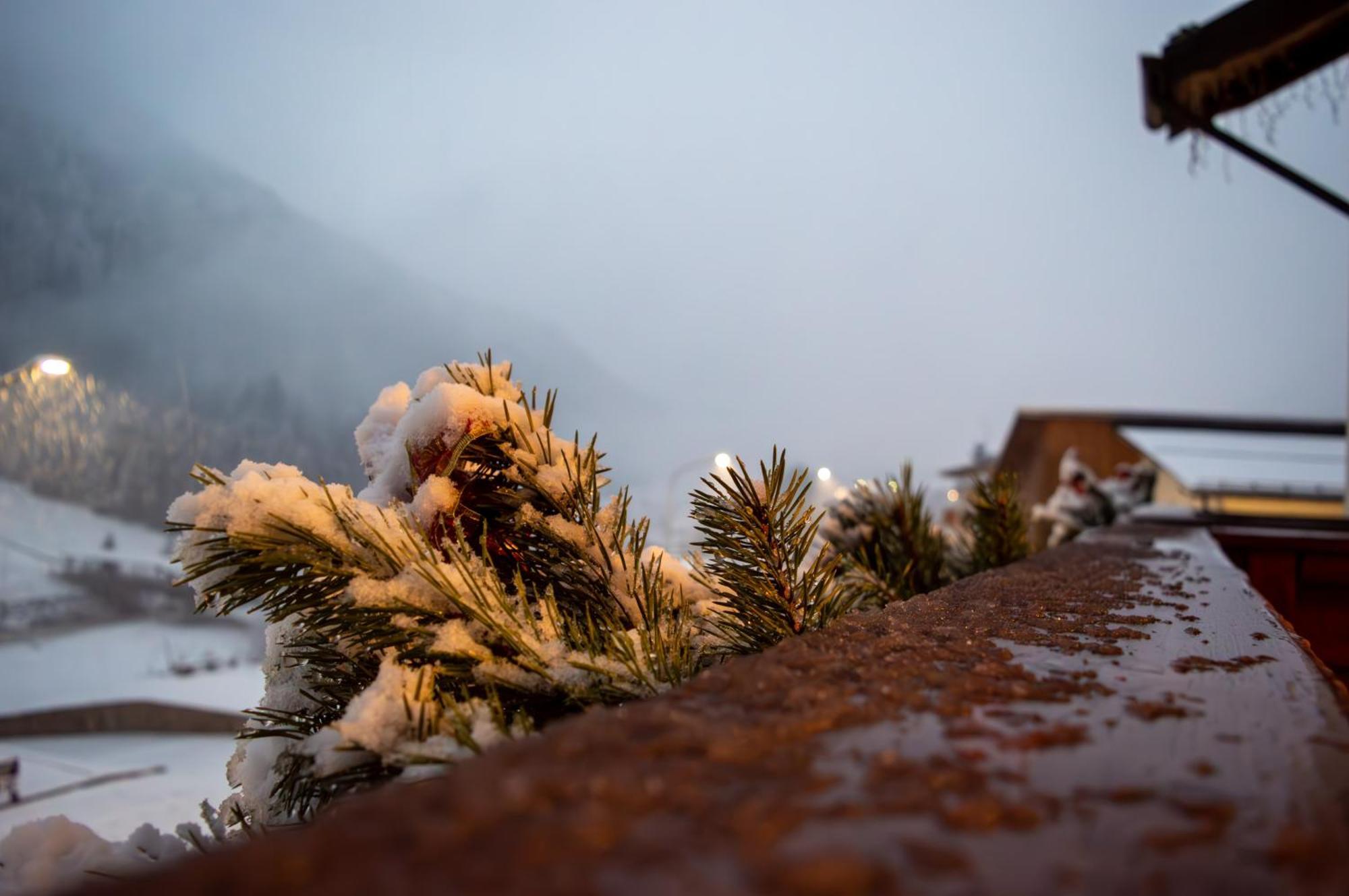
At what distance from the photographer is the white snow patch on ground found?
3.07 meters

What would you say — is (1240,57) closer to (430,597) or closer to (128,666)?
(430,597)

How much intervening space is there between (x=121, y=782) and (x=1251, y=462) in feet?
22.5

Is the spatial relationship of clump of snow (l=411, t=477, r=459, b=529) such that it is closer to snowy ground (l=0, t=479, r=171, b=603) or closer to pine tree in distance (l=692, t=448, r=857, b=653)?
pine tree in distance (l=692, t=448, r=857, b=653)

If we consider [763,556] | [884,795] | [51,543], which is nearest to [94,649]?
[51,543]

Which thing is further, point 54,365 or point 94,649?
point 94,649

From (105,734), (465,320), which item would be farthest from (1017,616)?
(465,320)

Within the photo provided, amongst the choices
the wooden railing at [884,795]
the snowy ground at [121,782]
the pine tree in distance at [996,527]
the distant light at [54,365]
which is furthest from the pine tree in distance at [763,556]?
the distant light at [54,365]

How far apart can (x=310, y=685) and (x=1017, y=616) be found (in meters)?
0.67

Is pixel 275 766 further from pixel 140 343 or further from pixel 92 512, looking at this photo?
pixel 140 343

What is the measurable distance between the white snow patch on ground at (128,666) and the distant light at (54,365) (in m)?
1.22

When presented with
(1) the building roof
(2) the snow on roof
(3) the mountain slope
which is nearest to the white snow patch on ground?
(3) the mountain slope

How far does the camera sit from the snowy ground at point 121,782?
174 cm

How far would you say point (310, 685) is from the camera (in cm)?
67

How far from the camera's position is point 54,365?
8.34 ft
